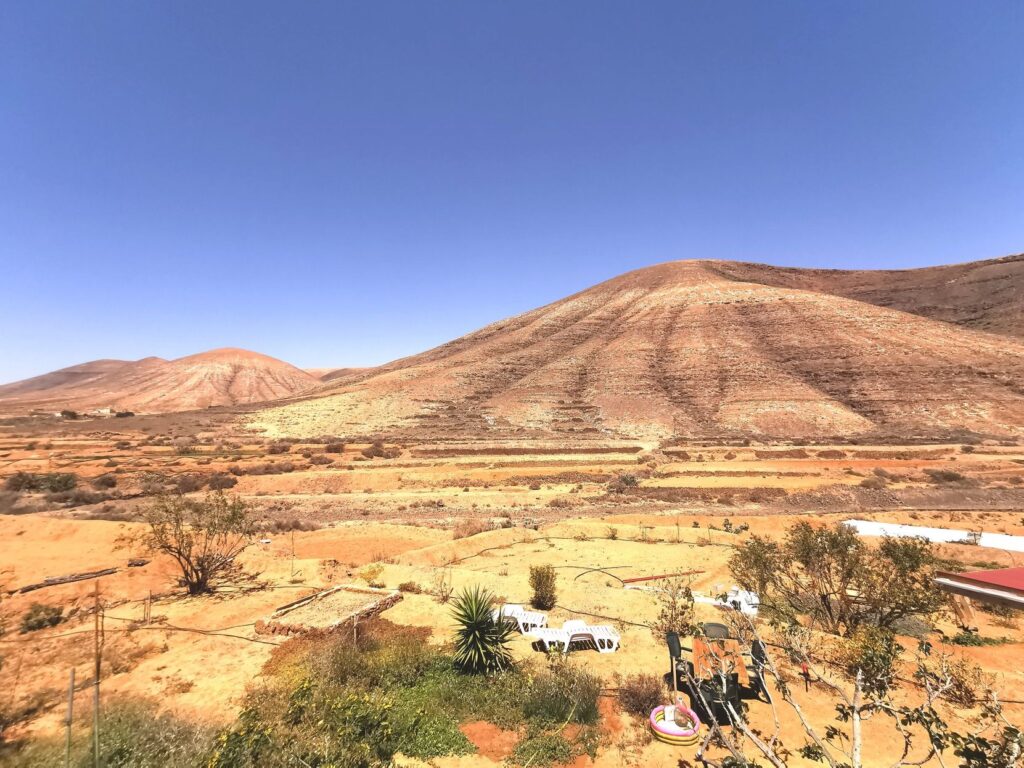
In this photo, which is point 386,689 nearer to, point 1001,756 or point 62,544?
point 1001,756

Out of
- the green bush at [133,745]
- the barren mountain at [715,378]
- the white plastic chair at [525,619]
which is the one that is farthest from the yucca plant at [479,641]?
the barren mountain at [715,378]

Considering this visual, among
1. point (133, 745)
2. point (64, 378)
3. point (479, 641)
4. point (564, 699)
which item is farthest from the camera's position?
point (64, 378)

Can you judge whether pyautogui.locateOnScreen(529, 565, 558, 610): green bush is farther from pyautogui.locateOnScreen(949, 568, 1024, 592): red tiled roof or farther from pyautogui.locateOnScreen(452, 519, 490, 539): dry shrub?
pyautogui.locateOnScreen(949, 568, 1024, 592): red tiled roof

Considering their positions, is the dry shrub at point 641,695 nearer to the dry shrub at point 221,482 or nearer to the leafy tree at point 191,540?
the leafy tree at point 191,540

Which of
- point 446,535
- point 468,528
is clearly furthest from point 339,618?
point 468,528

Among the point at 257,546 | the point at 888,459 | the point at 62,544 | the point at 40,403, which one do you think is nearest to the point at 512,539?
the point at 257,546

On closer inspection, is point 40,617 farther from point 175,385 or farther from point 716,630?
point 175,385
